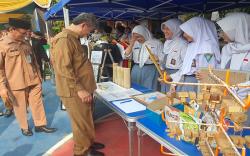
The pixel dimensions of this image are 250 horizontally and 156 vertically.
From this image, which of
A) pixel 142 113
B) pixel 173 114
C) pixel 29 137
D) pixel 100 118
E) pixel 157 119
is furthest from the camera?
pixel 100 118

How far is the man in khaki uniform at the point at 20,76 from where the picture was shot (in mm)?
3188

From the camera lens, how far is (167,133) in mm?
1678

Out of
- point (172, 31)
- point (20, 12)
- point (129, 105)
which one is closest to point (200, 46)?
point (172, 31)

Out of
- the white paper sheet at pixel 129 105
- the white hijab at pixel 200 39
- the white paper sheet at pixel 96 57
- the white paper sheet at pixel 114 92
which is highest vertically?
the white hijab at pixel 200 39

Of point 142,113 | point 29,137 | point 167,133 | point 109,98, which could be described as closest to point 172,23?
point 109,98

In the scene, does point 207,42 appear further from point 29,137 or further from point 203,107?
point 29,137

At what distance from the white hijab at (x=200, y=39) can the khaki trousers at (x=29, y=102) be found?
219 cm

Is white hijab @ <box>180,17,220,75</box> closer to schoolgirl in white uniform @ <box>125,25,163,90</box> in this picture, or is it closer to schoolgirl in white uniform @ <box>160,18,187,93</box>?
schoolgirl in white uniform @ <box>160,18,187,93</box>

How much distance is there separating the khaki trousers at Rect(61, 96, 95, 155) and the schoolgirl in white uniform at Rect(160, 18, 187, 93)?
1102 mm

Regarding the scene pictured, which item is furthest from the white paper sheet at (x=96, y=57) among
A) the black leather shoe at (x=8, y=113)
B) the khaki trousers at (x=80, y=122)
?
the black leather shoe at (x=8, y=113)

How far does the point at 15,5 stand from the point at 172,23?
8.95 metres

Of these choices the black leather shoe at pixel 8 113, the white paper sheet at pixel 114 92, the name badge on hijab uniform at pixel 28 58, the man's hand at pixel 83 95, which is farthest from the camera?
the black leather shoe at pixel 8 113

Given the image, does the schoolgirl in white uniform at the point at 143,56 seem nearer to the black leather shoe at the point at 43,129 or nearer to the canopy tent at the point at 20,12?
the black leather shoe at the point at 43,129

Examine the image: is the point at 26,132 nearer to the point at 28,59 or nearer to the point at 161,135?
the point at 28,59
